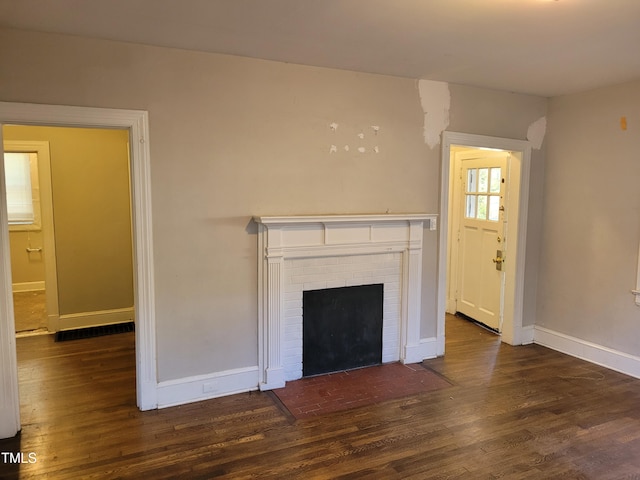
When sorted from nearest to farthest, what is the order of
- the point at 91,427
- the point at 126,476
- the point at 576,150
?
the point at 126,476 < the point at 91,427 < the point at 576,150

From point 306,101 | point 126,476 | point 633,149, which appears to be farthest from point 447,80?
point 126,476

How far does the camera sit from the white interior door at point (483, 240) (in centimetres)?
484

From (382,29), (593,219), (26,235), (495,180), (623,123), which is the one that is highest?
(382,29)

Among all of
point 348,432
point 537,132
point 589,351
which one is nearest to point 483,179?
point 537,132

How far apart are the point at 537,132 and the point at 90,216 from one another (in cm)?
478

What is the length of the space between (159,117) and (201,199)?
61 cm

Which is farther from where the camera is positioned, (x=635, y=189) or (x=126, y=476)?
(x=635, y=189)

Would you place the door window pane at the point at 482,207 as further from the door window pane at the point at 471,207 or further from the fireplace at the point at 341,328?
the fireplace at the point at 341,328

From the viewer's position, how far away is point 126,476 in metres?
2.47

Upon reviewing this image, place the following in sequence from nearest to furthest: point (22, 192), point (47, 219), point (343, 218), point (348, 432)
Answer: point (348, 432), point (343, 218), point (47, 219), point (22, 192)

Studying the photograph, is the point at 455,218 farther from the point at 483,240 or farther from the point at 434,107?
the point at 434,107

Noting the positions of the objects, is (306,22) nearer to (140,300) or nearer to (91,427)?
(140,300)

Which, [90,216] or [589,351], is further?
[90,216]

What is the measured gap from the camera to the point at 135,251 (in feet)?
10.2
